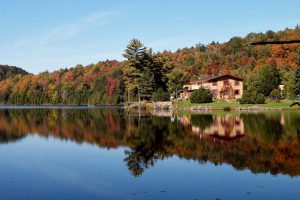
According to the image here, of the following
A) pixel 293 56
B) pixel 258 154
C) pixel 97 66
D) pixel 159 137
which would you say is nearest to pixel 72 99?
pixel 97 66

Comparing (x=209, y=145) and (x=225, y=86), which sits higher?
(x=225, y=86)

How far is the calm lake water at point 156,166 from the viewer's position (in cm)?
1162

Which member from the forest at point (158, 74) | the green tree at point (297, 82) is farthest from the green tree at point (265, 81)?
the green tree at point (297, 82)

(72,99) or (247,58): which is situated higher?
(247,58)

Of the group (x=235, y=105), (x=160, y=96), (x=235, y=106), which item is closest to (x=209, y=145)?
(x=235, y=106)

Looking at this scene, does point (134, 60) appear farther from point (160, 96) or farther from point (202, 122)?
point (202, 122)

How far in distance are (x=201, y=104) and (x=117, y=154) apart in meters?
49.6

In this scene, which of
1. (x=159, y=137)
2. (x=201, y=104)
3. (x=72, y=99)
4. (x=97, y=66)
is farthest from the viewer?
(x=97, y=66)

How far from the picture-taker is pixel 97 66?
530 feet

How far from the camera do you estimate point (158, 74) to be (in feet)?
289

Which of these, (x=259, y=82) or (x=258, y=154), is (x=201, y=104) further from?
(x=258, y=154)

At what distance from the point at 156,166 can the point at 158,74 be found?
72.6 metres

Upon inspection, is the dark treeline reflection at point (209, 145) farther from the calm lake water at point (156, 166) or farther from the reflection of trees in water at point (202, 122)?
the reflection of trees in water at point (202, 122)

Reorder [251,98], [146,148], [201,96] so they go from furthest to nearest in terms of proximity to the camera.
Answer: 1. [201,96]
2. [251,98]
3. [146,148]
